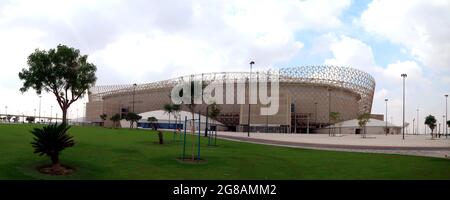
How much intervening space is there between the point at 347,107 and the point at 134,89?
270 feet

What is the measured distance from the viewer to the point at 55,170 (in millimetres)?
16578

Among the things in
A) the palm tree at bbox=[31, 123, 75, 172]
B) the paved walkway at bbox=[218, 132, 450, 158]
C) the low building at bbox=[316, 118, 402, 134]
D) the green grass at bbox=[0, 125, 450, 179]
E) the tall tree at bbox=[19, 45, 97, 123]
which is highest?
the tall tree at bbox=[19, 45, 97, 123]

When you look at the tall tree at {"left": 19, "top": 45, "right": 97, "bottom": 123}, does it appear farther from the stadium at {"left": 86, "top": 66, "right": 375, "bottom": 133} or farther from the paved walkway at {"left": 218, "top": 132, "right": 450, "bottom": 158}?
the stadium at {"left": 86, "top": 66, "right": 375, "bottom": 133}

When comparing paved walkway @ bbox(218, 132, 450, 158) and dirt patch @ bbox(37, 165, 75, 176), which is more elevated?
dirt patch @ bbox(37, 165, 75, 176)

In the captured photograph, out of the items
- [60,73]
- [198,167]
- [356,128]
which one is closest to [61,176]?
[198,167]

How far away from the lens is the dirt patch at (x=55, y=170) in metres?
16.4

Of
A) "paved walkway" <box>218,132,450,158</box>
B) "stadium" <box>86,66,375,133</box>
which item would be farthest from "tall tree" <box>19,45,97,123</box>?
"stadium" <box>86,66,375,133</box>

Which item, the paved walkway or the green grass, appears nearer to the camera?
the green grass

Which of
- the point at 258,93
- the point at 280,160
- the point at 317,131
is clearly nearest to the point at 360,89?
the point at 317,131

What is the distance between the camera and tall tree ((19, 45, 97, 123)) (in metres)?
31.0

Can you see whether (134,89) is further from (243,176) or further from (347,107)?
(243,176)

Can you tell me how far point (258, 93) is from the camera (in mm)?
135250

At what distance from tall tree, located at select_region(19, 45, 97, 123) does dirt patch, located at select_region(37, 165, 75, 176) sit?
46.6 ft

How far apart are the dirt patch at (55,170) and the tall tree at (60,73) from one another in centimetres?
1421
